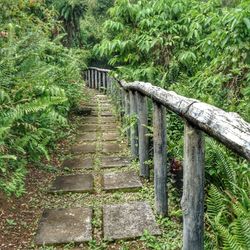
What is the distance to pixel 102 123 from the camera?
7.11m

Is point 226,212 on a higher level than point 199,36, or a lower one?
lower

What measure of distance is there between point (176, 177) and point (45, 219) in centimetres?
111

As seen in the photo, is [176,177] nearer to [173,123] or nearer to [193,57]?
[173,123]

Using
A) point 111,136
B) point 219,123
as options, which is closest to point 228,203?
point 219,123

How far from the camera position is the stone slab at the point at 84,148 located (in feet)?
16.3

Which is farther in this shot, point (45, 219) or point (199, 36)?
point (199, 36)

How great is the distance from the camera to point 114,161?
4.46m

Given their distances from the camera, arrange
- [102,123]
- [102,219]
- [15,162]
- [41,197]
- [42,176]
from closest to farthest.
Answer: [102,219]
[15,162]
[41,197]
[42,176]
[102,123]

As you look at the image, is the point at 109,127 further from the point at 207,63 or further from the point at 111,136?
the point at 207,63

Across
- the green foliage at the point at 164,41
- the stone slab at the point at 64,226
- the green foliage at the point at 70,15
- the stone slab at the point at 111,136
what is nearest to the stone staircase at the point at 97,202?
the stone slab at the point at 64,226

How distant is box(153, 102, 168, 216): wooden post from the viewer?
9.28ft

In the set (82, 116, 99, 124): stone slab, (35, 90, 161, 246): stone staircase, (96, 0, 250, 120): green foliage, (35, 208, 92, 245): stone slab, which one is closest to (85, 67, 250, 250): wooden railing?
(35, 90, 161, 246): stone staircase

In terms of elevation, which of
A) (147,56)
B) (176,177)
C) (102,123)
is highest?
(147,56)

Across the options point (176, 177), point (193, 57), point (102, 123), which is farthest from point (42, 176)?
point (102, 123)
